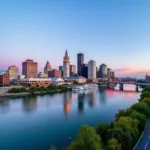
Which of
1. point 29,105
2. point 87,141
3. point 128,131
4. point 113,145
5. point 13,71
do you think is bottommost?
point 29,105

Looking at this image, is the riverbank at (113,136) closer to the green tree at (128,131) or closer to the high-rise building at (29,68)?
the green tree at (128,131)

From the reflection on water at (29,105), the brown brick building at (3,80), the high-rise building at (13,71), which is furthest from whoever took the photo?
the high-rise building at (13,71)

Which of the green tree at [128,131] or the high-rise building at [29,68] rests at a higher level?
the high-rise building at [29,68]

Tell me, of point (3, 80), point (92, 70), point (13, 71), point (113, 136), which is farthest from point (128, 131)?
point (92, 70)

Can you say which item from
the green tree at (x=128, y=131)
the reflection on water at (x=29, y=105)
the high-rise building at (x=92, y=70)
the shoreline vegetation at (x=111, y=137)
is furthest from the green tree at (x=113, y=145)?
the high-rise building at (x=92, y=70)

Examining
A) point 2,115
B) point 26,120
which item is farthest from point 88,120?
point 2,115

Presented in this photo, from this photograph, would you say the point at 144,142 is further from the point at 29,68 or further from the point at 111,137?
the point at 29,68

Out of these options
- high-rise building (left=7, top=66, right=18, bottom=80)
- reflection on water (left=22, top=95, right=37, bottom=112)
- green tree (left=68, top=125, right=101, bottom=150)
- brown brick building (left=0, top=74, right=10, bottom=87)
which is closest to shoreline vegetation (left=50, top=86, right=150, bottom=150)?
green tree (left=68, top=125, right=101, bottom=150)

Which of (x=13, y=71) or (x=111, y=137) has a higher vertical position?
(x=13, y=71)

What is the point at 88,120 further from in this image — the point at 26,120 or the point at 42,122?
the point at 26,120

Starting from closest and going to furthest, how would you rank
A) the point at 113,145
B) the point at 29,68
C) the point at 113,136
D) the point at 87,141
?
the point at 87,141
the point at 113,145
the point at 113,136
the point at 29,68
